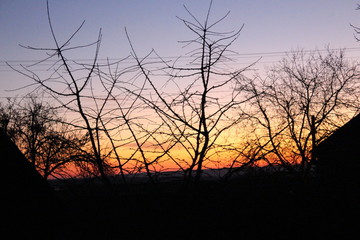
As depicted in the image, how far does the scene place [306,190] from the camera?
3209 millimetres

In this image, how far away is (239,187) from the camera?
301 centimetres

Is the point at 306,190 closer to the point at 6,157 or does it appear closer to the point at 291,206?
the point at 291,206

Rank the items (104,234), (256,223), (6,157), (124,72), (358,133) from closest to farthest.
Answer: (6,157) < (104,234) < (124,72) < (256,223) < (358,133)

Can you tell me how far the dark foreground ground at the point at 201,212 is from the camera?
269 cm

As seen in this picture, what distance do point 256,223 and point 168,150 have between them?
118 centimetres

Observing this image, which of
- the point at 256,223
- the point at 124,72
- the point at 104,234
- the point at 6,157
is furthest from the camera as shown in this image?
the point at 256,223

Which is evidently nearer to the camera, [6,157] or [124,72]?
[6,157]

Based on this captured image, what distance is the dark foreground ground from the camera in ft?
8.81

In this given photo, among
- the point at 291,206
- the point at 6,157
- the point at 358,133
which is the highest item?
the point at 358,133

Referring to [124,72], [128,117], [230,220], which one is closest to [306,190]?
[230,220]

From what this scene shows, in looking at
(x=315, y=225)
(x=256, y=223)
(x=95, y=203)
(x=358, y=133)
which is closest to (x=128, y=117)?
(x=95, y=203)

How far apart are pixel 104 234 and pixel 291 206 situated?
1795 millimetres

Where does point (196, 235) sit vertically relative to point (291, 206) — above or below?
below

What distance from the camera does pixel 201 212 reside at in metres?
2.83
